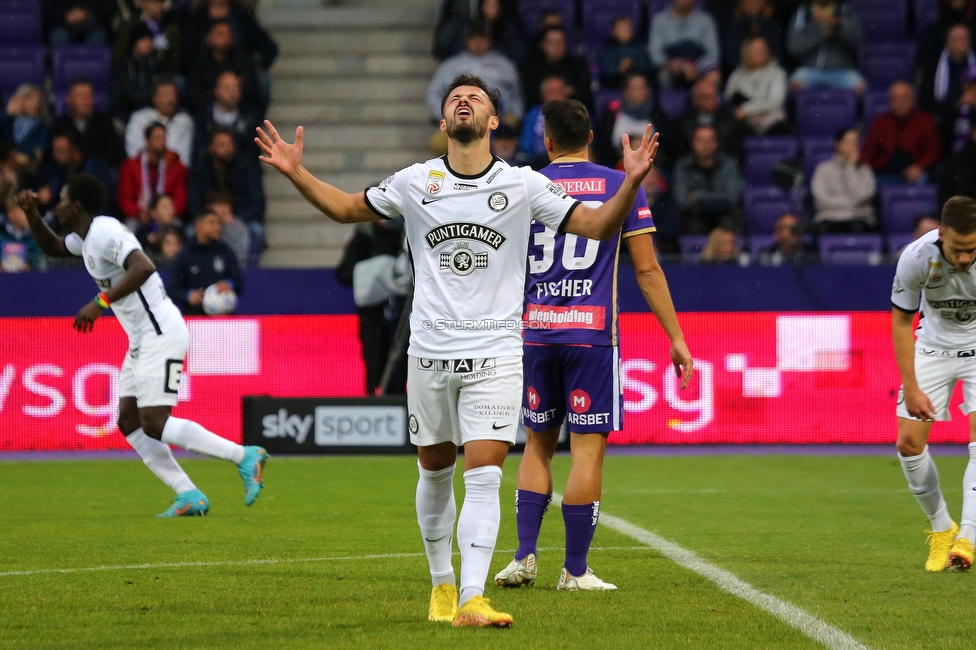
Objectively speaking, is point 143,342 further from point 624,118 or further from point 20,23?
point 20,23

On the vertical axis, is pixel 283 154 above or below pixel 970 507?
above

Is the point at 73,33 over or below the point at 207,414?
over

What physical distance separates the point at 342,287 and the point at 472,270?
29.8 ft

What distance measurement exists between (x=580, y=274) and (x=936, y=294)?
6.79 feet

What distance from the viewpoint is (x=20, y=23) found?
61.6 ft

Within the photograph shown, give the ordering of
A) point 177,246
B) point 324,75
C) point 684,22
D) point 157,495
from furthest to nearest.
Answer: point 324,75
point 684,22
point 177,246
point 157,495

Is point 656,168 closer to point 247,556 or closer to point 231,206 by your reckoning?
point 231,206

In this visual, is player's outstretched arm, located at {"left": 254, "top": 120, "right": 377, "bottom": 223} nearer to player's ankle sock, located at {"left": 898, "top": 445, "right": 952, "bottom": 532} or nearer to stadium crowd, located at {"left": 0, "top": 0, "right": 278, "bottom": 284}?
player's ankle sock, located at {"left": 898, "top": 445, "right": 952, "bottom": 532}

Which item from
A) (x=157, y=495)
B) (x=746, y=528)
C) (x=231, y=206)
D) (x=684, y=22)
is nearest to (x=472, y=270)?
(x=746, y=528)

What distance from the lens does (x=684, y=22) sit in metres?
18.0

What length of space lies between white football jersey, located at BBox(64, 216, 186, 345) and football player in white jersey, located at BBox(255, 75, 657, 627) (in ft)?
12.1

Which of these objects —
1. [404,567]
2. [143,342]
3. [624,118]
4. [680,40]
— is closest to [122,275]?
[143,342]

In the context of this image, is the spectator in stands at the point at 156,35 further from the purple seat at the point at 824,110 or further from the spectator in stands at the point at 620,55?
the purple seat at the point at 824,110

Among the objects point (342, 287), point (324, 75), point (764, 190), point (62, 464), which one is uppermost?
point (324, 75)
